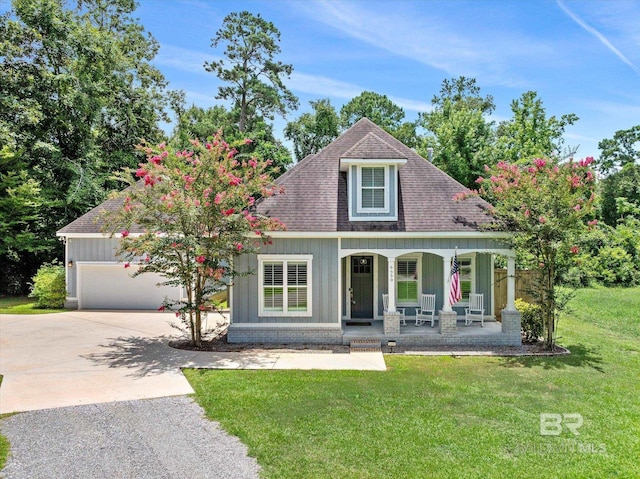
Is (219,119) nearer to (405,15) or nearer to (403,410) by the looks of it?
(405,15)

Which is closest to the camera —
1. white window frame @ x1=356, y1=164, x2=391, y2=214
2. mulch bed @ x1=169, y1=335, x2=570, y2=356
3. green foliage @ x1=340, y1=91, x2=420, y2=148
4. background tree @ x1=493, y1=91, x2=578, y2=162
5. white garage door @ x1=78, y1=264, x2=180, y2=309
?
mulch bed @ x1=169, y1=335, x2=570, y2=356

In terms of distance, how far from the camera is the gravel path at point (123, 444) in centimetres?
529

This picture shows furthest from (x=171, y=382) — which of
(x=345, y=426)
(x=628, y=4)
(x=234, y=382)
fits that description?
(x=628, y=4)

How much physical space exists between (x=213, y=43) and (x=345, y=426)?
32.9 meters

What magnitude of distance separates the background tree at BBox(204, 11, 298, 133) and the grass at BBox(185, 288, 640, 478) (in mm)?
27158

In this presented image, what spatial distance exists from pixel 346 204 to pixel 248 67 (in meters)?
24.2

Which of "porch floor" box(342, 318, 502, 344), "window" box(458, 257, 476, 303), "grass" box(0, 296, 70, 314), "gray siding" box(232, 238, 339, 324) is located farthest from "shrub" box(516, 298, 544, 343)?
"grass" box(0, 296, 70, 314)

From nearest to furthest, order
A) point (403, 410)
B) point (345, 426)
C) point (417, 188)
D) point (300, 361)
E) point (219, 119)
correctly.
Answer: point (345, 426), point (403, 410), point (300, 361), point (417, 188), point (219, 119)

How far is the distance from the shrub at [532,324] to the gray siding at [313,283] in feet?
18.4

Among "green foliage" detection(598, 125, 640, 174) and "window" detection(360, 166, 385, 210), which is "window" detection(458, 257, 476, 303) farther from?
"green foliage" detection(598, 125, 640, 174)

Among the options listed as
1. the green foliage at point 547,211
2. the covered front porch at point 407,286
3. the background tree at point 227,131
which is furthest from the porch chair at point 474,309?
the background tree at point 227,131

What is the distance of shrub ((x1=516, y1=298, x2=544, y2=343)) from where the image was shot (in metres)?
12.3

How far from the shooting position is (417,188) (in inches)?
541

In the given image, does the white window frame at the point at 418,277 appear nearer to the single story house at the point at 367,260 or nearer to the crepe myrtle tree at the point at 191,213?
the single story house at the point at 367,260
